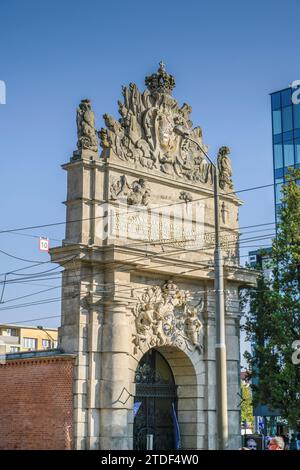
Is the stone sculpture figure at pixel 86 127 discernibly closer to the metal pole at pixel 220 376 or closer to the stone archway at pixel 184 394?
the stone archway at pixel 184 394

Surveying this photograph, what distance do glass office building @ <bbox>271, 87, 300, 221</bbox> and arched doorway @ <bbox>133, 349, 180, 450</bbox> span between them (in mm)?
29008

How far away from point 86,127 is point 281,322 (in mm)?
10474

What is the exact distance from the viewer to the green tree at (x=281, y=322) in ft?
A: 101

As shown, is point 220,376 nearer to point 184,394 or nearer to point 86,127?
point 184,394

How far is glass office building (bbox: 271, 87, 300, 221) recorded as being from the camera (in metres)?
58.2


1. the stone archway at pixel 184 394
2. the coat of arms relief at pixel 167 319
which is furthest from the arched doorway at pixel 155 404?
the coat of arms relief at pixel 167 319

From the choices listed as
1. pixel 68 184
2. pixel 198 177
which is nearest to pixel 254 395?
pixel 198 177

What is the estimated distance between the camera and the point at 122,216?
28.7m

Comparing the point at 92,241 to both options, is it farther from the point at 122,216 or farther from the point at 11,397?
the point at 11,397

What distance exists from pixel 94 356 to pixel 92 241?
381 centimetres

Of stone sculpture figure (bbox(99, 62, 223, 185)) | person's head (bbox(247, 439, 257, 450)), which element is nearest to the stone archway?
person's head (bbox(247, 439, 257, 450))

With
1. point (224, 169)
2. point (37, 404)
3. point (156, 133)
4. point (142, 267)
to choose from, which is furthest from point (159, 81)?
point (37, 404)

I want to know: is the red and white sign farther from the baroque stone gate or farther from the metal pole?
the metal pole

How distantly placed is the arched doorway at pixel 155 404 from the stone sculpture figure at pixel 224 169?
7500mm
